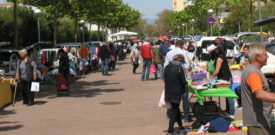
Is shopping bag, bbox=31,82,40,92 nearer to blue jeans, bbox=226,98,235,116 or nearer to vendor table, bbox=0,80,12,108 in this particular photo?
vendor table, bbox=0,80,12,108

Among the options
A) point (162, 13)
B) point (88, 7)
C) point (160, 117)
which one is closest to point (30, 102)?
point (160, 117)

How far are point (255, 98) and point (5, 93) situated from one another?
10.2 m

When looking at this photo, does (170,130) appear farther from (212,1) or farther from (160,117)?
(212,1)

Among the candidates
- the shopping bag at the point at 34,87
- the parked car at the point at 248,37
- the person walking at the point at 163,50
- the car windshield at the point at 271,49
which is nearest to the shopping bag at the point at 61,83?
the shopping bag at the point at 34,87

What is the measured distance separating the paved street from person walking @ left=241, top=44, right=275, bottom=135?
3802 millimetres

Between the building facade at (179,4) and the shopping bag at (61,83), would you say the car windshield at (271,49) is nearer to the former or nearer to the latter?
the shopping bag at (61,83)

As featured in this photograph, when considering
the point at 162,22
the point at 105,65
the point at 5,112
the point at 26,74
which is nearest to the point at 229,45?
the point at 105,65

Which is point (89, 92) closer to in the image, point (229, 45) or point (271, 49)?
point (271, 49)

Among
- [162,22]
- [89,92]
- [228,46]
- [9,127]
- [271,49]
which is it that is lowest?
[9,127]

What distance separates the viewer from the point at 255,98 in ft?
15.4

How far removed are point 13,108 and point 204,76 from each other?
6.20 meters

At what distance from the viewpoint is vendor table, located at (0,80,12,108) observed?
1302 cm

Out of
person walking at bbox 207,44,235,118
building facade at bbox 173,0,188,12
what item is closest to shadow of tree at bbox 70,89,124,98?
person walking at bbox 207,44,235,118

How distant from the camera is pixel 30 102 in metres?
13.4
